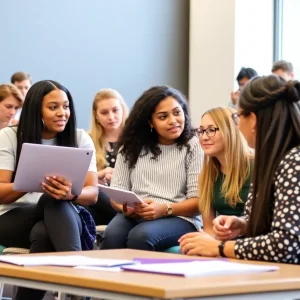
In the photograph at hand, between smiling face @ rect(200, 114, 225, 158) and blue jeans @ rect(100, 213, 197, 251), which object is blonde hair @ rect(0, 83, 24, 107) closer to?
blue jeans @ rect(100, 213, 197, 251)

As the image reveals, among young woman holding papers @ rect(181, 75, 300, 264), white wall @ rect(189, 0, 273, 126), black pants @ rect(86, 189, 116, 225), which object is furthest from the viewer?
white wall @ rect(189, 0, 273, 126)

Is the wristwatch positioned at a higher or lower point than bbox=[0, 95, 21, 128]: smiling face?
lower

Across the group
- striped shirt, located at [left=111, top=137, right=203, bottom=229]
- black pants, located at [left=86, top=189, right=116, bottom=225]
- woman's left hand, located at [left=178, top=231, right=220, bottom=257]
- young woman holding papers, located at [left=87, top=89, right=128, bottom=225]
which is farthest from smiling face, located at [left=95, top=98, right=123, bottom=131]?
woman's left hand, located at [left=178, top=231, right=220, bottom=257]

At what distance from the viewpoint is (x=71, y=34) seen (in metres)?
6.47

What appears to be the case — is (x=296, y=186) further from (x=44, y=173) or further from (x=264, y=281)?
(x=44, y=173)

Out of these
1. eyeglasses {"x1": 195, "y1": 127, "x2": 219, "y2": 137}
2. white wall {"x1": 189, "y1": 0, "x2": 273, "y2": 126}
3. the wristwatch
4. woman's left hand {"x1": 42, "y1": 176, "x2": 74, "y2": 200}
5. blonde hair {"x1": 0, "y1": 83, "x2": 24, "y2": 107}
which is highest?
white wall {"x1": 189, "y1": 0, "x2": 273, "y2": 126}

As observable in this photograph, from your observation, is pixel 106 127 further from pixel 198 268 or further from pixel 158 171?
pixel 198 268

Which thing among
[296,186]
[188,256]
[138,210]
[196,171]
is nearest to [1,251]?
[138,210]

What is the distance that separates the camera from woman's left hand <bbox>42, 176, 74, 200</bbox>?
10.7ft

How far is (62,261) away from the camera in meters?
1.95

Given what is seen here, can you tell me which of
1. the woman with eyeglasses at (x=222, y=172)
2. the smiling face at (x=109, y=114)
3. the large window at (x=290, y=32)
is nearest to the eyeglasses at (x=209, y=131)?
the woman with eyeglasses at (x=222, y=172)

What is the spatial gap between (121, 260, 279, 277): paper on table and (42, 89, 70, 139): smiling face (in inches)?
70.2

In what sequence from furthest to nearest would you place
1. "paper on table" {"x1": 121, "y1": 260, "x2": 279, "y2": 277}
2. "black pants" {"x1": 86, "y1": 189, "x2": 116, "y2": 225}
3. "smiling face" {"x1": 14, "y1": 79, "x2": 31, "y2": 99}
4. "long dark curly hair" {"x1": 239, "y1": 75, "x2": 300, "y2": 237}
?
"smiling face" {"x1": 14, "y1": 79, "x2": 31, "y2": 99} → "black pants" {"x1": 86, "y1": 189, "x2": 116, "y2": 225} → "long dark curly hair" {"x1": 239, "y1": 75, "x2": 300, "y2": 237} → "paper on table" {"x1": 121, "y1": 260, "x2": 279, "y2": 277}

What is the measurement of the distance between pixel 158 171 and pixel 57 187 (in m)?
0.61
